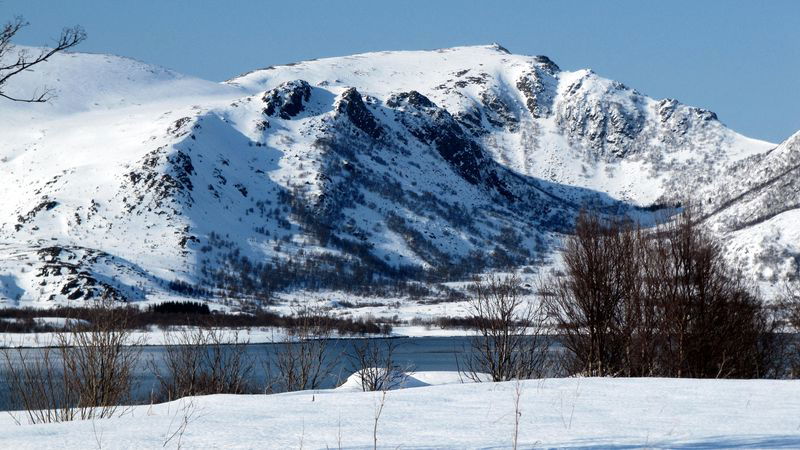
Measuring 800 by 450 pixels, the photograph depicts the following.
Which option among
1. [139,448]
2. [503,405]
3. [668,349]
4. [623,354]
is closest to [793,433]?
[503,405]

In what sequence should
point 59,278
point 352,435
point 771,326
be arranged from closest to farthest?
point 352,435 < point 771,326 < point 59,278

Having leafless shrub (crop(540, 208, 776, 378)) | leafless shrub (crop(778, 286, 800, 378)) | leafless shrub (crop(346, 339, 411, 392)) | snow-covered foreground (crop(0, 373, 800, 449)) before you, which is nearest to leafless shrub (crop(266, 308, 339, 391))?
leafless shrub (crop(346, 339, 411, 392))

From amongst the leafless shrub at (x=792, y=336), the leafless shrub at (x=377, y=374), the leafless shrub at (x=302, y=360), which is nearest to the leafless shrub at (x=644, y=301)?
the leafless shrub at (x=377, y=374)

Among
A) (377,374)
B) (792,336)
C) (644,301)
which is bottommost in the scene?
(377,374)

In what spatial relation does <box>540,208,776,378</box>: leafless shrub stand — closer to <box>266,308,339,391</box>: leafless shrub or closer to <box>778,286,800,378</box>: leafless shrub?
<box>266,308,339,391</box>: leafless shrub

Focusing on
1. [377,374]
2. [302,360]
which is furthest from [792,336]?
[302,360]

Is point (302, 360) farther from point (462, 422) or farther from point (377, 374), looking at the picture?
point (462, 422)

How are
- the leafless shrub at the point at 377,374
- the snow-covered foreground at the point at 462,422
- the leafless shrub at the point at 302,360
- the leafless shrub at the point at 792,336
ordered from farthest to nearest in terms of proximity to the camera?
the leafless shrub at the point at 792,336, the leafless shrub at the point at 302,360, the leafless shrub at the point at 377,374, the snow-covered foreground at the point at 462,422

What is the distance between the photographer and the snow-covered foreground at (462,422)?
914cm

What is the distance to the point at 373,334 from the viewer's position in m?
152

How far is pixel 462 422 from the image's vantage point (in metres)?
10.6

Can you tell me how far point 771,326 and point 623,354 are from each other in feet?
78.5

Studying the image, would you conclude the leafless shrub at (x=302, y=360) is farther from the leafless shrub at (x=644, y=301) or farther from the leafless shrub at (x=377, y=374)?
the leafless shrub at (x=644, y=301)

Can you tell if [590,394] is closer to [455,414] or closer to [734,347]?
[455,414]
